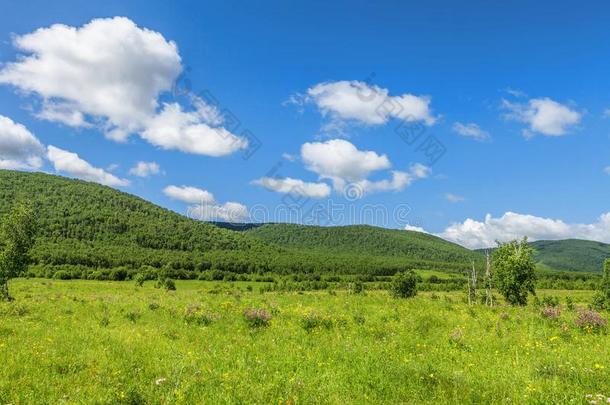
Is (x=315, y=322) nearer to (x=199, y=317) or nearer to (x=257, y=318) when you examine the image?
(x=257, y=318)

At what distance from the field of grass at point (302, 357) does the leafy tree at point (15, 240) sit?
22.3m

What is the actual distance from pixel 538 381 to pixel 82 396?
10929mm

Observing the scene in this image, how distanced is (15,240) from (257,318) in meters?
34.5

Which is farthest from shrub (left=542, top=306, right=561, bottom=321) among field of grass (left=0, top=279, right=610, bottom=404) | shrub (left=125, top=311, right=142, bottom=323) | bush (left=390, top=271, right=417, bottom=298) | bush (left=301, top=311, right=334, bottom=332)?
bush (left=390, top=271, right=417, bottom=298)

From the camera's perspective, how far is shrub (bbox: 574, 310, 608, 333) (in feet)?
54.4

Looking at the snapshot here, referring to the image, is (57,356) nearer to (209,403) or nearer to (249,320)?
(209,403)

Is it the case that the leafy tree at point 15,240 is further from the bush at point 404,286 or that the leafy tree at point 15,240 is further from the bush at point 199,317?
the bush at point 404,286

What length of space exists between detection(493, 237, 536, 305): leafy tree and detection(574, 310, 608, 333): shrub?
35.5m

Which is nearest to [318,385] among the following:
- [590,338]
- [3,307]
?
[590,338]

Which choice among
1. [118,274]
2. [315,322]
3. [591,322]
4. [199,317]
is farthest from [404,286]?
[118,274]

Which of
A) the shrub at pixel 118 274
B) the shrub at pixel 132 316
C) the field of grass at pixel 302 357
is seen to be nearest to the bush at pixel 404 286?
the field of grass at pixel 302 357

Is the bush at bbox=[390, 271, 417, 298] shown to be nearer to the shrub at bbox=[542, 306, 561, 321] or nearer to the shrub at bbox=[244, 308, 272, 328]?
the shrub at bbox=[542, 306, 561, 321]

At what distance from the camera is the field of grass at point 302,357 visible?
9.70 m

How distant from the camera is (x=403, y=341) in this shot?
15.3 metres
